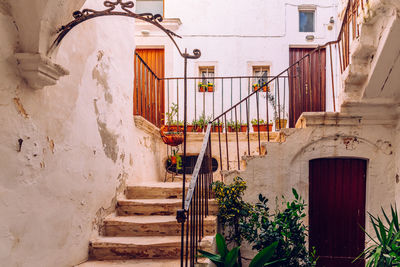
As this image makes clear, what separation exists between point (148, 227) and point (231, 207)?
94 cm

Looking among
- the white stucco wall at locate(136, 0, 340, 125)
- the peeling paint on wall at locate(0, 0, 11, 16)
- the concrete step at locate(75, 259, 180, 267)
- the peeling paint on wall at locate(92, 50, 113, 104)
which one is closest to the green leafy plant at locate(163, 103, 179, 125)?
the white stucco wall at locate(136, 0, 340, 125)

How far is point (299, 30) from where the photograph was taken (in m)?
8.19

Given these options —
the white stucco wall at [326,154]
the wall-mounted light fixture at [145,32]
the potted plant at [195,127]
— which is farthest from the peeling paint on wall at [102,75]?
the wall-mounted light fixture at [145,32]

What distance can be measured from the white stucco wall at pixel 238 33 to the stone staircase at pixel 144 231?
430 centimetres

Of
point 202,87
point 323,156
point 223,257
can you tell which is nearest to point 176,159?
point 323,156

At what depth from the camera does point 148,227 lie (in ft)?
12.0

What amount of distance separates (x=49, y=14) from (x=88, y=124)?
131cm

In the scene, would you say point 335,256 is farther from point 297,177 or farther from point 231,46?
point 231,46

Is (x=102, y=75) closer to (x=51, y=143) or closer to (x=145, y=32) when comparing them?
(x=51, y=143)

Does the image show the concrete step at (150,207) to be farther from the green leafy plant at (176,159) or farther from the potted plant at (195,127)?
the potted plant at (195,127)

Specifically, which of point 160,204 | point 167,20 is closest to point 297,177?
point 160,204

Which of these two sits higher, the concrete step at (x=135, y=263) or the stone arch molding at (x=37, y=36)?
the stone arch molding at (x=37, y=36)

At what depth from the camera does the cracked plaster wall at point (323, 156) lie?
4.45 metres

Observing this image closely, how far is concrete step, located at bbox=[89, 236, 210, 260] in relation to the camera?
334 cm
